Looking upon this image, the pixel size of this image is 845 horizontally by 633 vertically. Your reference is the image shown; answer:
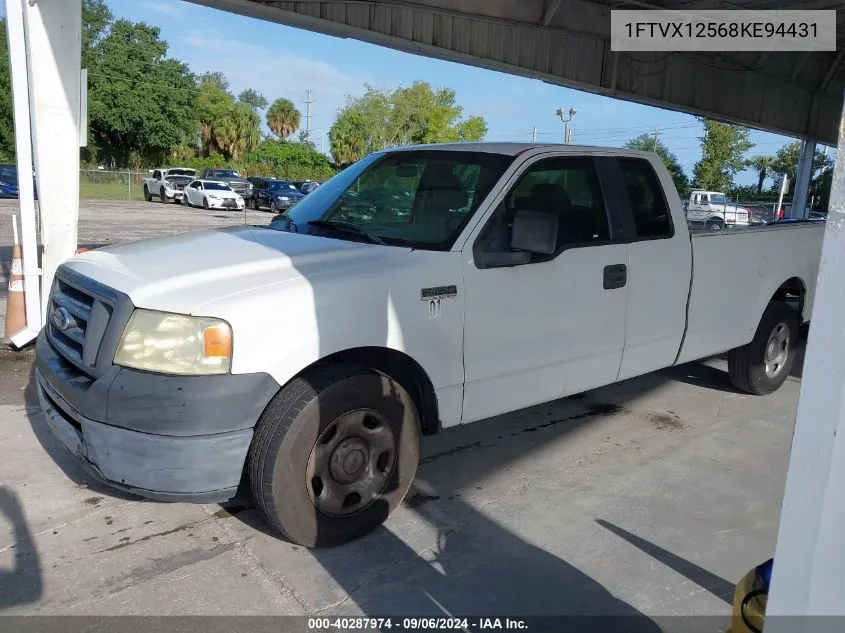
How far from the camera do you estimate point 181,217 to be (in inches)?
1066

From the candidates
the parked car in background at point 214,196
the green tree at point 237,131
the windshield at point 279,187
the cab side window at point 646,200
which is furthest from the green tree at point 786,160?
the cab side window at point 646,200

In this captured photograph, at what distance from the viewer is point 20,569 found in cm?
313

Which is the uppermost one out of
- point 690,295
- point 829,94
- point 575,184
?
point 829,94

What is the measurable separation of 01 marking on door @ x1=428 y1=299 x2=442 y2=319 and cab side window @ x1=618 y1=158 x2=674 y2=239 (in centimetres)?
174

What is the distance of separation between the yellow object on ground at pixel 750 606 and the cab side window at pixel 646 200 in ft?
9.66

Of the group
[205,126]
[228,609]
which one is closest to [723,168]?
[205,126]

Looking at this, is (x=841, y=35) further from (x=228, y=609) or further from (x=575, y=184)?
(x=228, y=609)

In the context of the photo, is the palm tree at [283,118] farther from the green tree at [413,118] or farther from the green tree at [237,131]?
the green tree at [413,118]

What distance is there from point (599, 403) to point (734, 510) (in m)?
1.83

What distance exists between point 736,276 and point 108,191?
44771 millimetres

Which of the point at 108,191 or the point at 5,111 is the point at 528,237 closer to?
the point at 108,191

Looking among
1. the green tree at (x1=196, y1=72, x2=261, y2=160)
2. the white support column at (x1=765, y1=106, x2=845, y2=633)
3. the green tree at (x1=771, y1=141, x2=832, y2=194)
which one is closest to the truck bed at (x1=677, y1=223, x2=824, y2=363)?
the white support column at (x1=765, y1=106, x2=845, y2=633)

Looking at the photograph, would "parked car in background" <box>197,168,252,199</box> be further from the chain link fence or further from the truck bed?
the truck bed

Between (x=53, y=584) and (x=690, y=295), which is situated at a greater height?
(x=690, y=295)
